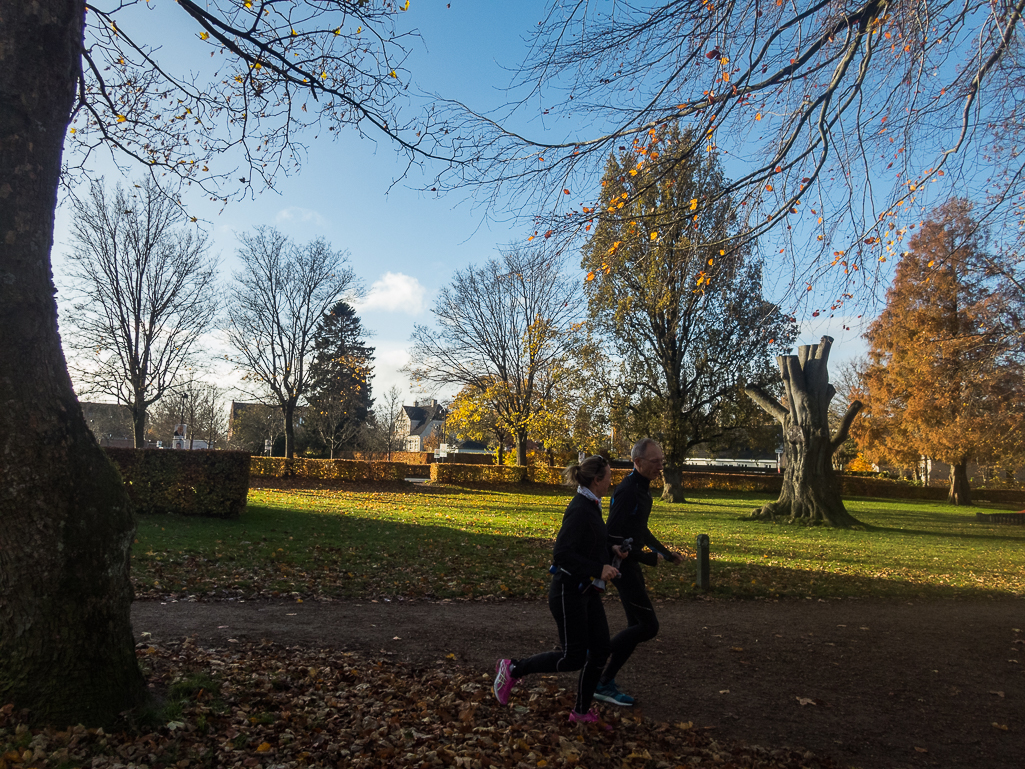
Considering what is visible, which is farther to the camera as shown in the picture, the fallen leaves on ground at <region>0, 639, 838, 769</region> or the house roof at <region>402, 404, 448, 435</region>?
the house roof at <region>402, 404, 448, 435</region>

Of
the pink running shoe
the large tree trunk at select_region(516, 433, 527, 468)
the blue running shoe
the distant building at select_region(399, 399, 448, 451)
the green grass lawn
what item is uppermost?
the distant building at select_region(399, 399, 448, 451)

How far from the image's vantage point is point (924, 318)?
33.6 meters

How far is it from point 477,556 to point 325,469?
20.9 meters

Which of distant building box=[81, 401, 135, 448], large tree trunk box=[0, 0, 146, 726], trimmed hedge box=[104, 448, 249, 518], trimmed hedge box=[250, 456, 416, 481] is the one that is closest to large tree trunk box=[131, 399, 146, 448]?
trimmed hedge box=[250, 456, 416, 481]

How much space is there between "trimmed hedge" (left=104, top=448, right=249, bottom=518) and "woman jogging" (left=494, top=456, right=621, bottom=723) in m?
12.1

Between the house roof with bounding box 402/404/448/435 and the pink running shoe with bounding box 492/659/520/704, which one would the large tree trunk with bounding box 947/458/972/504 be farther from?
the house roof with bounding box 402/404/448/435

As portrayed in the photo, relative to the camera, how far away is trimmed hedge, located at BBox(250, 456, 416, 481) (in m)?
29.5

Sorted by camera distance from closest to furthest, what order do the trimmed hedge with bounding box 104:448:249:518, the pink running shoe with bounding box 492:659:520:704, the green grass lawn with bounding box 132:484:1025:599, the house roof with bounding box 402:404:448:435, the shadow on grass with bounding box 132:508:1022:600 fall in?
1. the pink running shoe with bounding box 492:659:520:704
2. the shadow on grass with bounding box 132:508:1022:600
3. the green grass lawn with bounding box 132:484:1025:599
4. the trimmed hedge with bounding box 104:448:249:518
5. the house roof with bounding box 402:404:448:435

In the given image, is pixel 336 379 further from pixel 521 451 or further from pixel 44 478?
pixel 44 478

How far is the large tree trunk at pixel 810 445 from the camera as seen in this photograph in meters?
19.0

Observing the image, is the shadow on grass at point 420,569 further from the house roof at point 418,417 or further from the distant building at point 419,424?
the house roof at point 418,417

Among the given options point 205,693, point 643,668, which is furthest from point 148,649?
point 643,668

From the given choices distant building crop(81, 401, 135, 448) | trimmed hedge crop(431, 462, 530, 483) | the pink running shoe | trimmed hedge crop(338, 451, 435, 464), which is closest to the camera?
the pink running shoe

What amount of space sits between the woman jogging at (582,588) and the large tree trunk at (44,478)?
2543 mm
